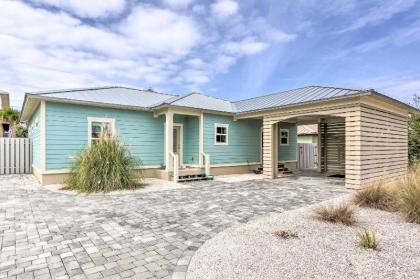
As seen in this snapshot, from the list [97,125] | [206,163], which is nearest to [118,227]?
[97,125]

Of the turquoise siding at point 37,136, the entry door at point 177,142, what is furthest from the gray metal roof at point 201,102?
the turquoise siding at point 37,136

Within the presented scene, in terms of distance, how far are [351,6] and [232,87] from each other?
44.4 feet

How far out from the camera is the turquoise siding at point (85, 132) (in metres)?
9.04

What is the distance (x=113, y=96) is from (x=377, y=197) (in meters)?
9.90

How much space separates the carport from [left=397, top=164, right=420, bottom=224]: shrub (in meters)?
3.40

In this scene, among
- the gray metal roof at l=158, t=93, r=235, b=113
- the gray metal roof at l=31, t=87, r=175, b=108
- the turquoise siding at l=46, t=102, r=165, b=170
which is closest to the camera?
the turquoise siding at l=46, t=102, r=165, b=170

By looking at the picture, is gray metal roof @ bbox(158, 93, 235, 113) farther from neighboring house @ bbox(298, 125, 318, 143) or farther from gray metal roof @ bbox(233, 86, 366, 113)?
neighboring house @ bbox(298, 125, 318, 143)

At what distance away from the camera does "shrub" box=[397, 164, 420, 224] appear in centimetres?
469

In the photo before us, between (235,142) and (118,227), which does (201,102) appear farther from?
(118,227)

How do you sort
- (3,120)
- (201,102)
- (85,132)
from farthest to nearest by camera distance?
(3,120) < (201,102) < (85,132)

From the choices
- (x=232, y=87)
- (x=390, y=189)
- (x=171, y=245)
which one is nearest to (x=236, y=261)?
(x=171, y=245)

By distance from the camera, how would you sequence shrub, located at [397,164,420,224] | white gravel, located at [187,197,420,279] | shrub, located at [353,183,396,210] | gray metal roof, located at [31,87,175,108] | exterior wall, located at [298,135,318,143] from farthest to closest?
1. exterior wall, located at [298,135,318,143]
2. gray metal roof, located at [31,87,175,108]
3. shrub, located at [353,183,396,210]
4. shrub, located at [397,164,420,224]
5. white gravel, located at [187,197,420,279]

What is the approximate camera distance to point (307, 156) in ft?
59.5

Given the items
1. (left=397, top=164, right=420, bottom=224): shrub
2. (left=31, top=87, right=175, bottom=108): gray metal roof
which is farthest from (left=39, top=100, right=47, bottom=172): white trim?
(left=397, top=164, right=420, bottom=224): shrub
